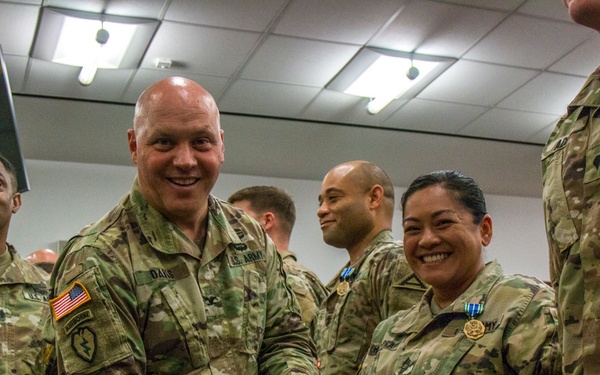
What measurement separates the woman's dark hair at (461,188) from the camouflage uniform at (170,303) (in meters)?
0.58

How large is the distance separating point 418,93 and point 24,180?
9.85 ft

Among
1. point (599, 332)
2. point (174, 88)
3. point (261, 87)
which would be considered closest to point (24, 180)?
point (261, 87)

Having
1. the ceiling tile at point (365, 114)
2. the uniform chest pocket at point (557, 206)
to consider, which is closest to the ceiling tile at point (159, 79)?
the ceiling tile at point (365, 114)

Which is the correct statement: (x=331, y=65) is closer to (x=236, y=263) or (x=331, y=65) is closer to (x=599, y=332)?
(x=236, y=263)

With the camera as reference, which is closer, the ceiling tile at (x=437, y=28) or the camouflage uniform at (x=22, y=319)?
the camouflage uniform at (x=22, y=319)

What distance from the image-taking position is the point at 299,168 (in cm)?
733

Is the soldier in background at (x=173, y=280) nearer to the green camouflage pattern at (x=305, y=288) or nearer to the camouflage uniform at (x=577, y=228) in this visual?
the camouflage uniform at (x=577, y=228)

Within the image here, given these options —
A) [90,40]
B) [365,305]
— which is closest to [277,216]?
[365,305]

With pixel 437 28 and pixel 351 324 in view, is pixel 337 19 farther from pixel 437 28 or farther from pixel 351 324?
pixel 351 324

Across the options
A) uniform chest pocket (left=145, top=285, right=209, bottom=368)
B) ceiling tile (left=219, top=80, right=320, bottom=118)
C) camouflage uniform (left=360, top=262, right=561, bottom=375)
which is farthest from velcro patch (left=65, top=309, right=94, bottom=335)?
ceiling tile (left=219, top=80, right=320, bottom=118)

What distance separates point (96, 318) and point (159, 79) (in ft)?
13.6

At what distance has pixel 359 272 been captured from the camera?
2908 millimetres

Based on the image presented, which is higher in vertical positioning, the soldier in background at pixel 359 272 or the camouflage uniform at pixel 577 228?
the soldier in background at pixel 359 272

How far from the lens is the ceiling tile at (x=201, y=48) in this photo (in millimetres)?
4930
